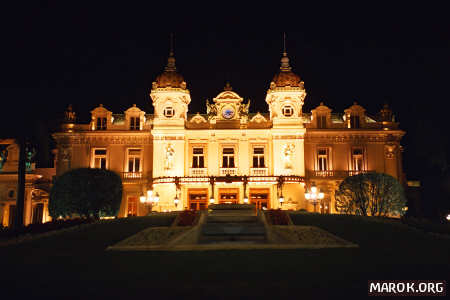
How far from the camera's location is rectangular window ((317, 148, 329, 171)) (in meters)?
46.2

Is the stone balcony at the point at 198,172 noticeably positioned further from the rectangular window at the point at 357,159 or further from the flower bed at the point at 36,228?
the flower bed at the point at 36,228

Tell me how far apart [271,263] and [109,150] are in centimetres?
3413

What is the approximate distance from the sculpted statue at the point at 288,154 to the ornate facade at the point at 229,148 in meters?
0.10

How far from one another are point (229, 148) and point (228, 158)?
1.02 m

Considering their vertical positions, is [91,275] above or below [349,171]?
below

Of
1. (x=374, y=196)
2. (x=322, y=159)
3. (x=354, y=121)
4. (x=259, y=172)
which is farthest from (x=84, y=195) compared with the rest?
(x=354, y=121)

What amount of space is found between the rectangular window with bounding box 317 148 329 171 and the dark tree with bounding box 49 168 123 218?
21743mm

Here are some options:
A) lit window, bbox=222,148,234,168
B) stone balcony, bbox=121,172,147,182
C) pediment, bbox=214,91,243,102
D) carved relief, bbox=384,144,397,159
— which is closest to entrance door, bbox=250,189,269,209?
lit window, bbox=222,148,234,168

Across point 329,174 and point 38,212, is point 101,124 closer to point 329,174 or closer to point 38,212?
→ point 38,212

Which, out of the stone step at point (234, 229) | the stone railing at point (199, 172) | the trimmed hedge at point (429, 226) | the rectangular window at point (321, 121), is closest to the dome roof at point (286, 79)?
the rectangular window at point (321, 121)

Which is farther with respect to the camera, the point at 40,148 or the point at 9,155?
the point at 9,155

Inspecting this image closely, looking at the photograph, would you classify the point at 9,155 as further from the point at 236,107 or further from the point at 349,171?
the point at 349,171

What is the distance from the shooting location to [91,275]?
13.3m

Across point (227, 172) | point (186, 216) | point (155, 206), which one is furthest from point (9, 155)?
point (186, 216)
